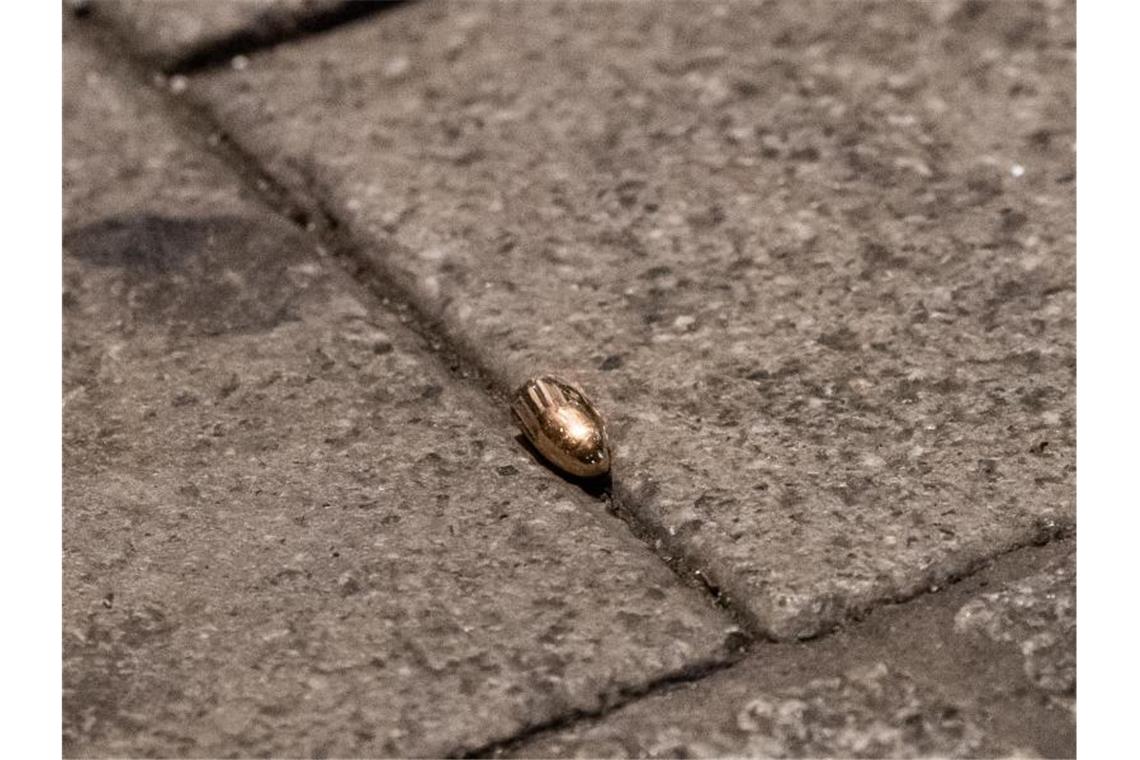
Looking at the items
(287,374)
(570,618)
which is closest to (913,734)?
(570,618)

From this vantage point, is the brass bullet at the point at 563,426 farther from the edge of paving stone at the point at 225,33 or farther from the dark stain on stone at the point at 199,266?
the edge of paving stone at the point at 225,33

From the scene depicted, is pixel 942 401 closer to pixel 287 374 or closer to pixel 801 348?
pixel 801 348

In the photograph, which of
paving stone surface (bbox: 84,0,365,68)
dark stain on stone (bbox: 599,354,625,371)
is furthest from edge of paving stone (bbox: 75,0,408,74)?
dark stain on stone (bbox: 599,354,625,371)

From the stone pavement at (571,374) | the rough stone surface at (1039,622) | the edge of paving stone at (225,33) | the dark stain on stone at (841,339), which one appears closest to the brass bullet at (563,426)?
the stone pavement at (571,374)

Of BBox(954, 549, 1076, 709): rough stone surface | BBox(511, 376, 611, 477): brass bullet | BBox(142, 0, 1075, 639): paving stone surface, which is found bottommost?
BBox(142, 0, 1075, 639): paving stone surface

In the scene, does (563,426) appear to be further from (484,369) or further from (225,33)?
(225,33)

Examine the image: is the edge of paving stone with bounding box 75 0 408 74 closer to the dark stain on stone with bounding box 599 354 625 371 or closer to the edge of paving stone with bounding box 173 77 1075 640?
the edge of paving stone with bounding box 173 77 1075 640
